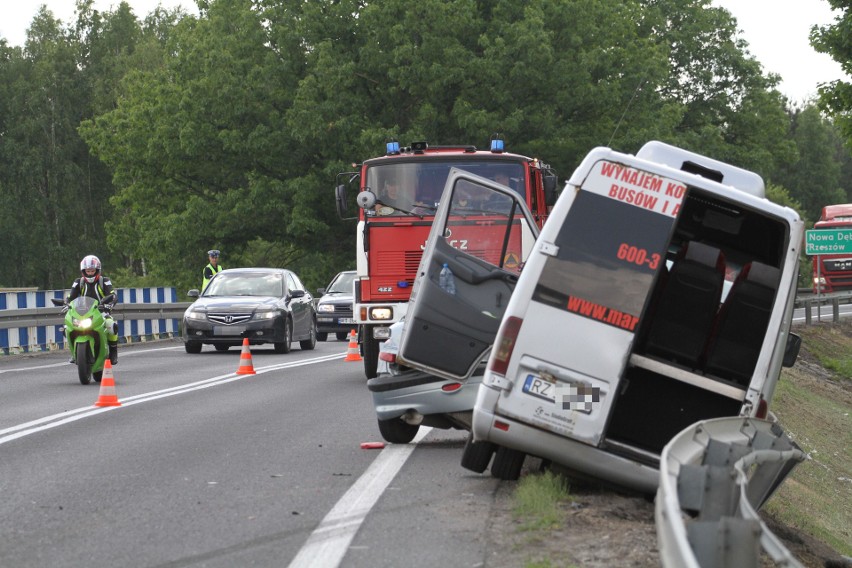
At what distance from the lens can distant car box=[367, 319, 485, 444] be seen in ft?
34.1

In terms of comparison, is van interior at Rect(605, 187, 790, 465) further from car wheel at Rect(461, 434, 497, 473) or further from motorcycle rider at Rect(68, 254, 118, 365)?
motorcycle rider at Rect(68, 254, 118, 365)

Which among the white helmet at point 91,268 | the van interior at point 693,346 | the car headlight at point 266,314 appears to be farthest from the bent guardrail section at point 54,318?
the van interior at point 693,346

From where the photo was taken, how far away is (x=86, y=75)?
7719 centimetres

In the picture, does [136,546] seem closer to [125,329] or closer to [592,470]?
[592,470]

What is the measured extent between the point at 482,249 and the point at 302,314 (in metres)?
16.4

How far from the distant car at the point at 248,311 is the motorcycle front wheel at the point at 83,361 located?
698 cm

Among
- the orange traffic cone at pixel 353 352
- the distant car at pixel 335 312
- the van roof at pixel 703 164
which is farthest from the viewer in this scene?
the distant car at pixel 335 312

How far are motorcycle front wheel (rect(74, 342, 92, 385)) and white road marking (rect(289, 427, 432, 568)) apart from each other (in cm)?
843

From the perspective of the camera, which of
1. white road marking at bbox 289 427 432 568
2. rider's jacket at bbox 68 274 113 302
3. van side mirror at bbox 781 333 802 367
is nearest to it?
white road marking at bbox 289 427 432 568

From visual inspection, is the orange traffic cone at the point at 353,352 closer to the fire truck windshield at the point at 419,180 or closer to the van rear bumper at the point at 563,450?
the fire truck windshield at the point at 419,180

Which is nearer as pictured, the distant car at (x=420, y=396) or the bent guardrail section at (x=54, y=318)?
the distant car at (x=420, y=396)

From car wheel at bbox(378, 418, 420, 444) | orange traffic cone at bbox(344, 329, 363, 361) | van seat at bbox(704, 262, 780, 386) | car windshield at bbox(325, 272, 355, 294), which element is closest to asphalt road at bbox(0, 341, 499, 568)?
car wheel at bbox(378, 418, 420, 444)

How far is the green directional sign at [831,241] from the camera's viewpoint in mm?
42844

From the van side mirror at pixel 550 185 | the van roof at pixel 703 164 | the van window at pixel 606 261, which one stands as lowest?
the van window at pixel 606 261
